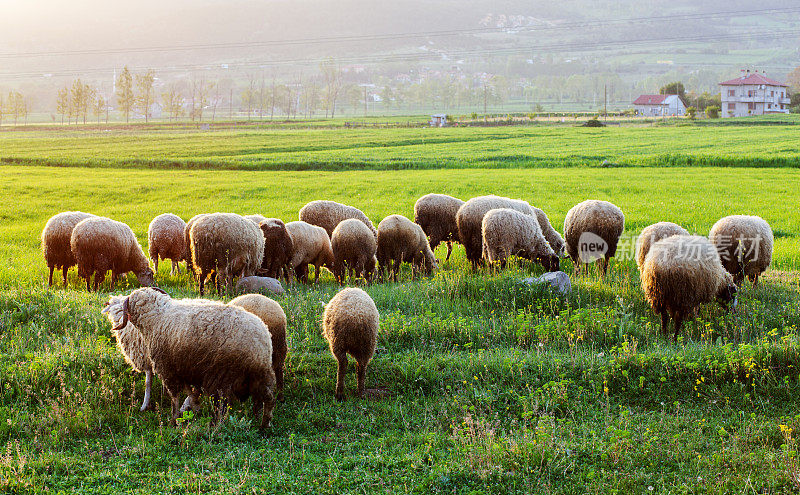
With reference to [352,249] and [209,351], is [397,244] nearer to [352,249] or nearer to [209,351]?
[352,249]

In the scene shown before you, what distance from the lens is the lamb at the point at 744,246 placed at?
1234 centimetres

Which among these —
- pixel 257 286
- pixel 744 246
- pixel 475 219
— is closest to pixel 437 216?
pixel 475 219

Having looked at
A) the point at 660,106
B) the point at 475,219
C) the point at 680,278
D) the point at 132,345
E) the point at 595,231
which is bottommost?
Answer: the point at 132,345

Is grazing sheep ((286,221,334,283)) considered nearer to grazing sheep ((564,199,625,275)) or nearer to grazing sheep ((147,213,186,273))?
grazing sheep ((147,213,186,273))

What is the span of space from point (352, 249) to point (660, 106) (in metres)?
133

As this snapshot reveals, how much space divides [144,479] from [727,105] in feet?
453

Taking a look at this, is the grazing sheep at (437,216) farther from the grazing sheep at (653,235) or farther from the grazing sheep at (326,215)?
the grazing sheep at (653,235)

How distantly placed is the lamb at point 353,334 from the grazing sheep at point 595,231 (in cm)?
741

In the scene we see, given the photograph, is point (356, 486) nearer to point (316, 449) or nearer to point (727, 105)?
point (316, 449)

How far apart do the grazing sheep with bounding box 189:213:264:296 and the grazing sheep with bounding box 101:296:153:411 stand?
13.6ft

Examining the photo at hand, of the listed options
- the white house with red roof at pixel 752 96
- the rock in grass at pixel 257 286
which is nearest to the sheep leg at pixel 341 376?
the rock in grass at pixel 257 286

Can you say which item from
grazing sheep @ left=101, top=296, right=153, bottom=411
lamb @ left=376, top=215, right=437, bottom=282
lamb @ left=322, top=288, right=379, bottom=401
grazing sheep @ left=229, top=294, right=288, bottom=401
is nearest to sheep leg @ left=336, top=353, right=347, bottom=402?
lamb @ left=322, top=288, right=379, bottom=401

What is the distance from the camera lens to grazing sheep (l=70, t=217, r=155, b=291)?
12977mm

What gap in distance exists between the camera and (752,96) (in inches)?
4700
